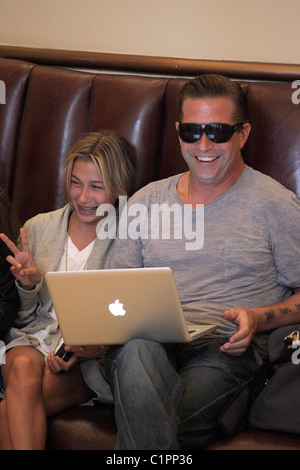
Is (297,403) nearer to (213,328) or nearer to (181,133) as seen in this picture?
(213,328)

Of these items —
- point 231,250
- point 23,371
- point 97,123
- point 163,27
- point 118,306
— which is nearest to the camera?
point 118,306

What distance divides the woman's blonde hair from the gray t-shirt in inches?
7.2

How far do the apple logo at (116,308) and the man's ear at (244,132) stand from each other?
2.17ft

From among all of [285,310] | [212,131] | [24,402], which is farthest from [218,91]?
[24,402]

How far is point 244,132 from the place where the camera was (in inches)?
77.9

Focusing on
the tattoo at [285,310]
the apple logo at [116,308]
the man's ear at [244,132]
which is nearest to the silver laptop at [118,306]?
the apple logo at [116,308]

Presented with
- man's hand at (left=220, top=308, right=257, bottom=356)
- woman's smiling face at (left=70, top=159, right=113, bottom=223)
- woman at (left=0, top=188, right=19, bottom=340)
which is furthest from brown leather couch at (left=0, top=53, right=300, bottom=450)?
man's hand at (left=220, top=308, right=257, bottom=356)

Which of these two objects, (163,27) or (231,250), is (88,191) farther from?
(163,27)

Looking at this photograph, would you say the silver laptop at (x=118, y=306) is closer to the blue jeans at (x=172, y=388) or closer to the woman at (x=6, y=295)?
the blue jeans at (x=172, y=388)

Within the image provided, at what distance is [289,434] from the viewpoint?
162 centimetres

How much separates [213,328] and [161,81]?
0.93m

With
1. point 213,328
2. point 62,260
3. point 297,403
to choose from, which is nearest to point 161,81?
point 62,260

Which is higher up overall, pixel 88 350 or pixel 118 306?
pixel 118 306

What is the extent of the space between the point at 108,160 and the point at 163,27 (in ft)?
2.29
